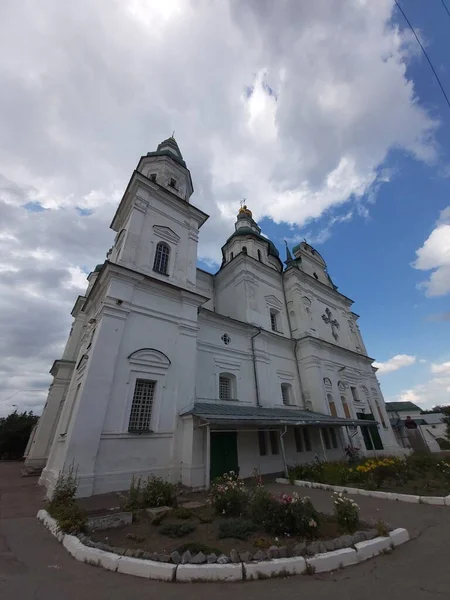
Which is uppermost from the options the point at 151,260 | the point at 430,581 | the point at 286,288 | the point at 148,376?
the point at 286,288

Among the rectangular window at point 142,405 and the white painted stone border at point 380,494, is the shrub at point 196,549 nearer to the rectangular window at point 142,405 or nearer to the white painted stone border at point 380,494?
the rectangular window at point 142,405

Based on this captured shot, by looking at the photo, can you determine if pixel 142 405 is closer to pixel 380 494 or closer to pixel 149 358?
pixel 149 358

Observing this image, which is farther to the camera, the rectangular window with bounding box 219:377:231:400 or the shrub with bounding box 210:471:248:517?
the rectangular window with bounding box 219:377:231:400

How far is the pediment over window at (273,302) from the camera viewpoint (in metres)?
21.5

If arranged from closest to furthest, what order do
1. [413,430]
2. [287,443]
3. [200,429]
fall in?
[200,429] < [287,443] < [413,430]

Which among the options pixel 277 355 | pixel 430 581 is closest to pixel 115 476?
pixel 430 581

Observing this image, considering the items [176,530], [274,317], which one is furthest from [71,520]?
[274,317]

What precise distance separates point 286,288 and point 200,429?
15523mm

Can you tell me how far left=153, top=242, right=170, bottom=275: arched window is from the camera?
579 inches

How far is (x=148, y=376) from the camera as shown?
1144 cm

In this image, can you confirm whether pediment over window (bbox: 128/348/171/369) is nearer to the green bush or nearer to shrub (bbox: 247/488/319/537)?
the green bush

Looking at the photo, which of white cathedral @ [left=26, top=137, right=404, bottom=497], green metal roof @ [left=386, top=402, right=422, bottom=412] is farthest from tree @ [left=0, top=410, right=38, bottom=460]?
green metal roof @ [left=386, top=402, right=422, bottom=412]

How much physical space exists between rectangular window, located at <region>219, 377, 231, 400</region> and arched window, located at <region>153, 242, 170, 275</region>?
281 inches

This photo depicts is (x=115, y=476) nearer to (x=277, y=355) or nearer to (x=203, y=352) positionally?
(x=203, y=352)
